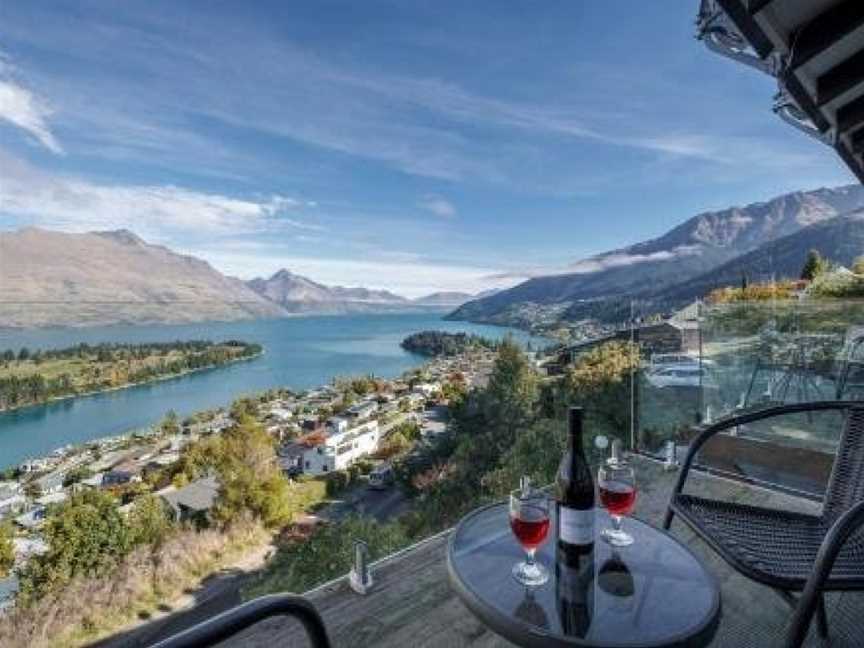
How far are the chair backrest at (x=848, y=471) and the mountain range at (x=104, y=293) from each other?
388ft

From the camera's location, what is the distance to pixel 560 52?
1218 centimetres

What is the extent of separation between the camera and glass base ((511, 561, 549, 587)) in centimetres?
108

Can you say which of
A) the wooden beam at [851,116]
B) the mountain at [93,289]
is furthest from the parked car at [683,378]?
the mountain at [93,289]

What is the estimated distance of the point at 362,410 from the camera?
32812mm

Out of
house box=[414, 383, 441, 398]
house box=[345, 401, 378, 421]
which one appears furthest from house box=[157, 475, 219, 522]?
house box=[414, 383, 441, 398]

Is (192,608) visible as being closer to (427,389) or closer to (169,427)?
(427,389)

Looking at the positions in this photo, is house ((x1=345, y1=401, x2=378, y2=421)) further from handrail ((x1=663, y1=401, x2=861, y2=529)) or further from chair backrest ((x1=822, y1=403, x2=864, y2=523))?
chair backrest ((x1=822, y1=403, x2=864, y2=523))

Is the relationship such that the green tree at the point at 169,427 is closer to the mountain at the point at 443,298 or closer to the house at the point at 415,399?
the house at the point at 415,399

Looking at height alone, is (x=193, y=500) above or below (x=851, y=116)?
below

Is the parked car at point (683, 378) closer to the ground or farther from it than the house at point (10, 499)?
farther from it

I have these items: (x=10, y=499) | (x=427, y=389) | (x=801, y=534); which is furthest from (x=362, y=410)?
(x=801, y=534)

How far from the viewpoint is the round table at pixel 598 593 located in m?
0.94

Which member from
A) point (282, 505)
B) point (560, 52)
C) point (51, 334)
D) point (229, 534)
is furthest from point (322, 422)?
point (51, 334)

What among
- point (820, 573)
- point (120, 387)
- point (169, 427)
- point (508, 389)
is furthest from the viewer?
point (120, 387)
